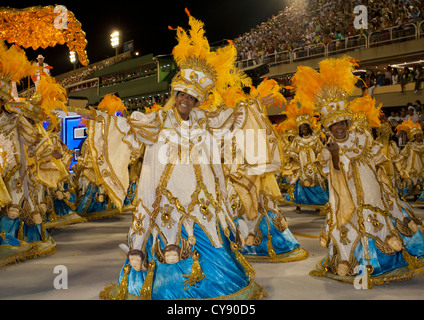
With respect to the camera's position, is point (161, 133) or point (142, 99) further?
point (142, 99)

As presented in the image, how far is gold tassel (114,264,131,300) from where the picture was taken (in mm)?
3516

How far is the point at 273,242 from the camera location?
215 inches

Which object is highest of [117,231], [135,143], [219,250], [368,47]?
[368,47]

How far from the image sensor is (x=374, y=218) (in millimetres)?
4352

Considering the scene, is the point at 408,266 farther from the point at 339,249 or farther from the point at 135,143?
the point at 135,143

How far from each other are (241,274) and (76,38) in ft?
22.5

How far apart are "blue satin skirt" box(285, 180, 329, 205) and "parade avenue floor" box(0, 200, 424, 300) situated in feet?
7.64

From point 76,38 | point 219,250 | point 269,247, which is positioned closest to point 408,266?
point 269,247

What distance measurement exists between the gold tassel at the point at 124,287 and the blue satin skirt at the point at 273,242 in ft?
7.17

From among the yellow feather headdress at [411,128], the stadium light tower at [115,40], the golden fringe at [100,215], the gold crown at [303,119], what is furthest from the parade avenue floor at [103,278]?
the stadium light tower at [115,40]

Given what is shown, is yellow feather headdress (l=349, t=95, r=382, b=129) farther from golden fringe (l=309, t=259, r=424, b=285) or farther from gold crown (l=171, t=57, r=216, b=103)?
gold crown (l=171, t=57, r=216, b=103)

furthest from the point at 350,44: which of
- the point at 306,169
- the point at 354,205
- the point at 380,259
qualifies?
the point at 380,259

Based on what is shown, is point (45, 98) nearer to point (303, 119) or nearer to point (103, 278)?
point (103, 278)

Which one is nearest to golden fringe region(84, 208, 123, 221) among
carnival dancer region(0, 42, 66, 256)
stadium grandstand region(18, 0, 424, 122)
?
carnival dancer region(0, 42, 66, 256)
